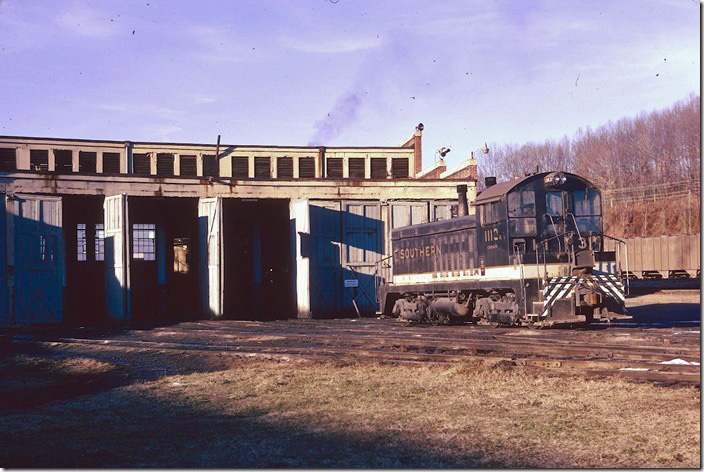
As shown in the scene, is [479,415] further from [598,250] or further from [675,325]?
[675,325]

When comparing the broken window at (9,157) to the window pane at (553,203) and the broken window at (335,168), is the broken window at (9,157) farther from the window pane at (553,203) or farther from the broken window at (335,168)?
the window pane at (553,203)

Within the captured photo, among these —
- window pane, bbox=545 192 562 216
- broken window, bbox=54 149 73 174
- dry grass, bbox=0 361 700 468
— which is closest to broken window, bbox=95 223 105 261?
broken window, bbox=54 149 73 174

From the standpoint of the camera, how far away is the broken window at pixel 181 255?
151 ft

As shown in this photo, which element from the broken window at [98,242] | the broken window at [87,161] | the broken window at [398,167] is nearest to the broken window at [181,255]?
the broken window at [98,242]

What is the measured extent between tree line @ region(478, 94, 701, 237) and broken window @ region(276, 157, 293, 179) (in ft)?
53.0

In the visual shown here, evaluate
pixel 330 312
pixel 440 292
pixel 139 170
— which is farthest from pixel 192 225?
pixel 440 292

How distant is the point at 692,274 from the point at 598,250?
76.2ft

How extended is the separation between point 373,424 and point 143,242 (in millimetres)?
38682

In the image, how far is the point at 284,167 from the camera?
4975cm

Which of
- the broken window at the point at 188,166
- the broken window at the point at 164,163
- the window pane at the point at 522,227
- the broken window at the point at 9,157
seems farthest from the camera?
the broken window at the point at 188,166

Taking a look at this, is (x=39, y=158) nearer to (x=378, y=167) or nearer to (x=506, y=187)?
(x=378, y=167)

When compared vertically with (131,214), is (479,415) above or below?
below

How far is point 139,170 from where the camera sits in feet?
154

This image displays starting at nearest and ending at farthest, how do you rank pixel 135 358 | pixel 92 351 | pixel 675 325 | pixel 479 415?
pixel 479 415 → pixel 135 358 → pixel 92 351 → pixel 675 325
